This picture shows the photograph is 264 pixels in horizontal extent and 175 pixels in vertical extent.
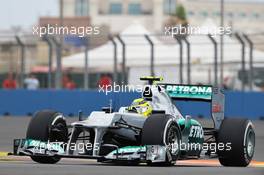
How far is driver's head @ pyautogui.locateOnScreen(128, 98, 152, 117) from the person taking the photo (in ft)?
48.0

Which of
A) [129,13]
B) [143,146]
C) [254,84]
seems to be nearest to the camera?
[143,146]

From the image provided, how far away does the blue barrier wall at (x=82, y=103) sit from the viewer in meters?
29.1

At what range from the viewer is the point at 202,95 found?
1537 centimetres

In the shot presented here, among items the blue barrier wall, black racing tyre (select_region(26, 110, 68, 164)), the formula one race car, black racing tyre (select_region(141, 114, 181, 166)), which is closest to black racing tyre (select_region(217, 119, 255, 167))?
the formula one race car

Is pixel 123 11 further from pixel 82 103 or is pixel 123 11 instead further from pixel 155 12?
pixel 82 103

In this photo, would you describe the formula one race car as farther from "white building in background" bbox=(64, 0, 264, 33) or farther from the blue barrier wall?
"white building in background" bbox=(64, 0, 264, 33)

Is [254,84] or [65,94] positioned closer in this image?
[65,94]

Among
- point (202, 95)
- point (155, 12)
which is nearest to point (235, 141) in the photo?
point (202, 95)

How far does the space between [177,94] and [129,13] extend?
73.5m

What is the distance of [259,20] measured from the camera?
90625 millimetres

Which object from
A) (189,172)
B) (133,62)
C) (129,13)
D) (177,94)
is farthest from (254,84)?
(129,13)

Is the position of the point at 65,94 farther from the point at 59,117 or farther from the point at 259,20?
the point at 259,20

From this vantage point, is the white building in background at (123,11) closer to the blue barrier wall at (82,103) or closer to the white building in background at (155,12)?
the white building in background at (155,12)

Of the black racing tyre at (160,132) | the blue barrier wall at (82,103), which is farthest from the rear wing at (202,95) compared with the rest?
the blue barrier wall at (82,103)
